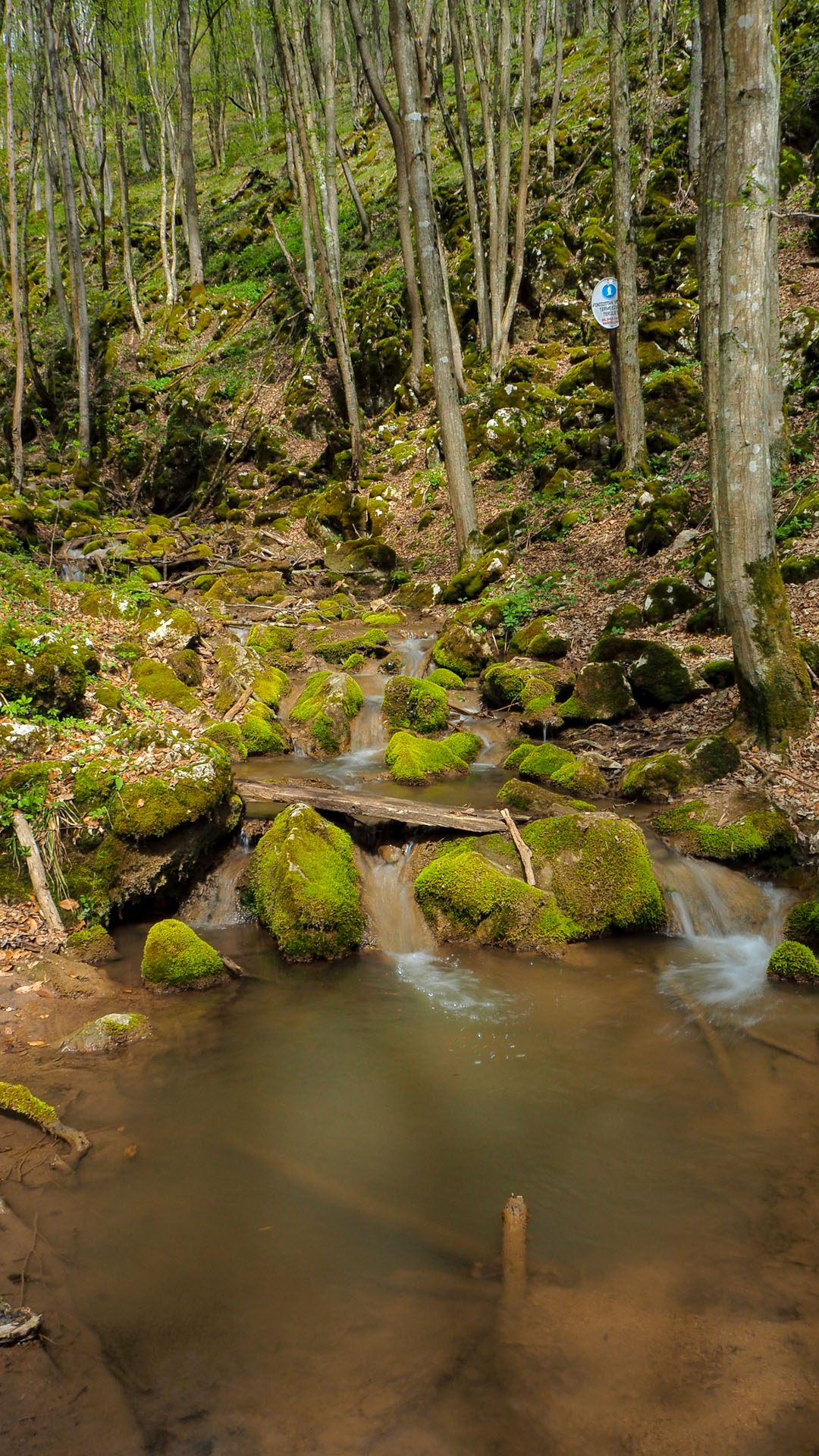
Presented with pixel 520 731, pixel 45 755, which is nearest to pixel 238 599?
pixel 520 731

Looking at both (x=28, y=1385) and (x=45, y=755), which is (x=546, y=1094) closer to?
(x=28, y=1385)

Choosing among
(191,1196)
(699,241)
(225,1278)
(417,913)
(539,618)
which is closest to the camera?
(225,1278)

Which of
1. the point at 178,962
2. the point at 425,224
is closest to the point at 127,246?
the point at 425,224

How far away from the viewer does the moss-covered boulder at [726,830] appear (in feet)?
19.5

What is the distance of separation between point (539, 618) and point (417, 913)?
6176 mm

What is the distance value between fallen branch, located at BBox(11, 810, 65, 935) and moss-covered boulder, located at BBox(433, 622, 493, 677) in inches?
255

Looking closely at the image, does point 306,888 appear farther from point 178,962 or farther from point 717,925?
point 717,925

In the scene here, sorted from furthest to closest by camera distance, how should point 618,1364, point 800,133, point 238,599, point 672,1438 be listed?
point 800,133, point 238,599, point 618,1364, point 672,1438

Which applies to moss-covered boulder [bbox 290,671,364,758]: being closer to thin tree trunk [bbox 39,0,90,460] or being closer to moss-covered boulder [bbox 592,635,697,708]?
moss-covered boulder [bbox 592,635,697,708]

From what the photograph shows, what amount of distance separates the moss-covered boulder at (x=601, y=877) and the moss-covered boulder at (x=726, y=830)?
17.8 inches

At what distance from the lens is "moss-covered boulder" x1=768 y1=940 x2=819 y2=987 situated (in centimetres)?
492

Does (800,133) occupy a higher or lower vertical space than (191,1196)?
higher

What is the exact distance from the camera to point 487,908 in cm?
586

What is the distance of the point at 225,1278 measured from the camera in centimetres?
300
